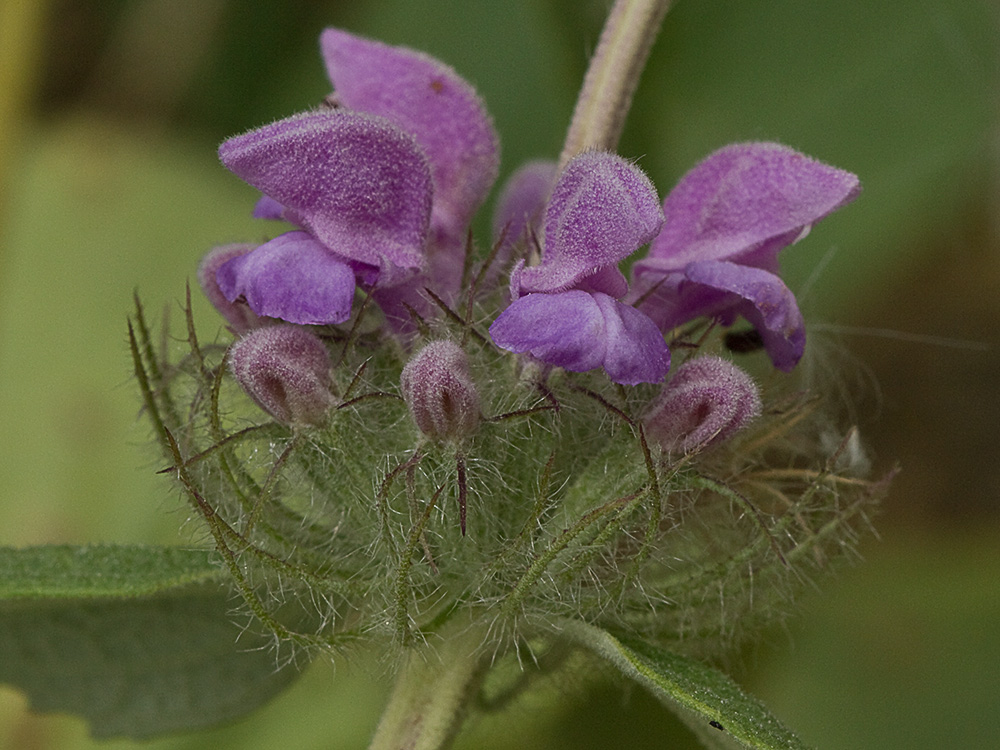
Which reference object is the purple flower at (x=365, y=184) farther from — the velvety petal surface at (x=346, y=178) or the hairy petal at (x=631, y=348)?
the hairy petal at (x=631, y=348)

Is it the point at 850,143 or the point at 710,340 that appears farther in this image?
the point at 850,143

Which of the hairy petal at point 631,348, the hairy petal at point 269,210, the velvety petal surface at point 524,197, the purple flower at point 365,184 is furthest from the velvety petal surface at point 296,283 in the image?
the velvety petal surface at point 524,197

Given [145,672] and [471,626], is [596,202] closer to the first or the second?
[471,626]

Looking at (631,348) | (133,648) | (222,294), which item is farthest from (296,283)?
(133,648)

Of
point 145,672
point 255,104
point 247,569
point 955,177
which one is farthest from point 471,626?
point 255,104

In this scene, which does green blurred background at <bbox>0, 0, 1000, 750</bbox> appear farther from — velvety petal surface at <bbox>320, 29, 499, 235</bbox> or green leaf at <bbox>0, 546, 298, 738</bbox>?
velvety petal surface at <bbox>320, 29, 499, 235</bbox>

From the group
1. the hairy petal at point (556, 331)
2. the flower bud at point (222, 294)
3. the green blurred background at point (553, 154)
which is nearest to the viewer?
the hairy petal at point (556, 331)
